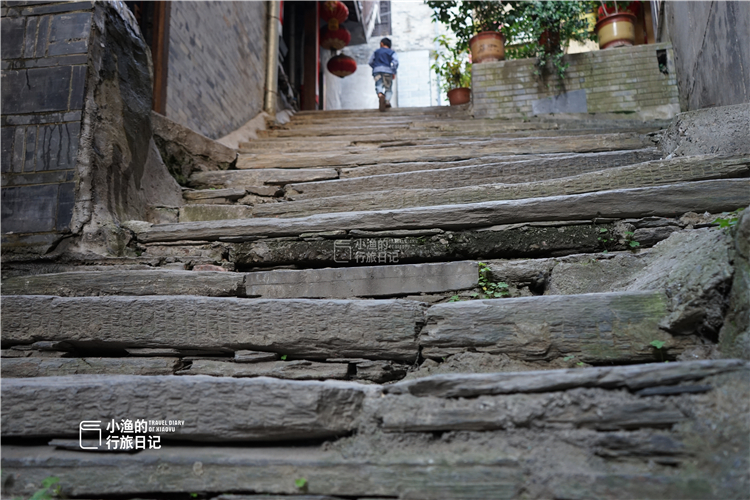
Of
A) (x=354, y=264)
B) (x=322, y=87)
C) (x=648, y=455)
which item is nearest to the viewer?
(x=648, y=455)

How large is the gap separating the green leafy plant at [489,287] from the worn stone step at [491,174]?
1.10 metres

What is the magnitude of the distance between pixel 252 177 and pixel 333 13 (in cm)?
819

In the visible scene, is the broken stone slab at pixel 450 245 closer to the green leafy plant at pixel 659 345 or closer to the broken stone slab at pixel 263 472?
the green leafy plant at pixel 659 345

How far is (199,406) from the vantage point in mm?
1301

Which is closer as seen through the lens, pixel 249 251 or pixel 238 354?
pixel 238 354

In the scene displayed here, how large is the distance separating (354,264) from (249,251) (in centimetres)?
47

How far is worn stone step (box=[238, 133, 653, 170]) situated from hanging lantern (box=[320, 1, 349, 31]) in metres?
7.51

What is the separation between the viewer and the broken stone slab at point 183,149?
3.31 m

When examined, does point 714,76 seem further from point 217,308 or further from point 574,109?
point 217,308

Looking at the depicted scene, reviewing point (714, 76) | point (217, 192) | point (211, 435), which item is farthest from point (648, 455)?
point (714, 76)

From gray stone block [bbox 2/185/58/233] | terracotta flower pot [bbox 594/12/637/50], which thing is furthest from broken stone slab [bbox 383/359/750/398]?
terracotta flower pot [bbox 594/12/637/50]

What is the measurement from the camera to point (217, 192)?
327 centimetres

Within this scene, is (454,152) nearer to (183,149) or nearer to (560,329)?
(183,149)

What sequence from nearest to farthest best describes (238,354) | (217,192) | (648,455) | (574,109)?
(648,455) < (238,354) < (217,192) < (574,109)
